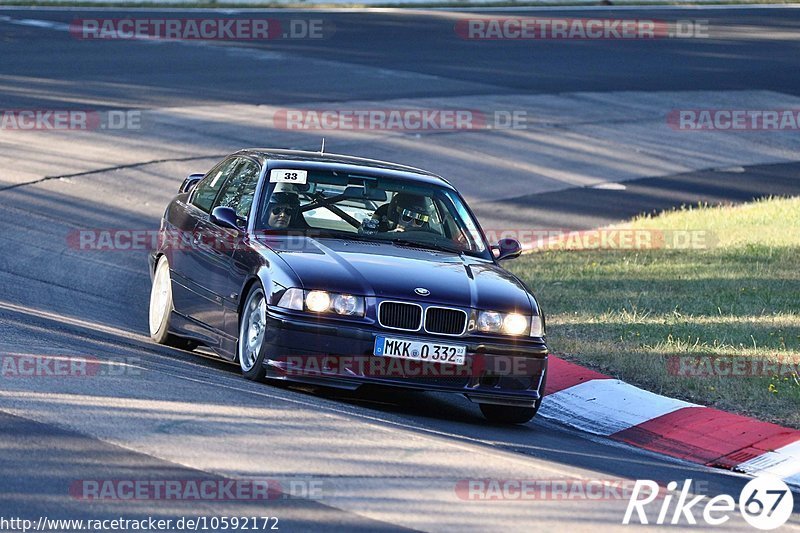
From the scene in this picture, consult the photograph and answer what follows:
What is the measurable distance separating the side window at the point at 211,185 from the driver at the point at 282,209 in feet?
3.29

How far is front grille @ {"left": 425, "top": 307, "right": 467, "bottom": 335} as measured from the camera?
8.40m

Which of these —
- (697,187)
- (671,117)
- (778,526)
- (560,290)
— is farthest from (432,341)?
(671,117)

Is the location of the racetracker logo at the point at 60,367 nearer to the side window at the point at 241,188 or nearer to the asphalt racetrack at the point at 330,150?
the asphalt racetrack at the point at 330,150

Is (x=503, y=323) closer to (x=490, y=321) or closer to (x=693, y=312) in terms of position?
(x=490, y=321)

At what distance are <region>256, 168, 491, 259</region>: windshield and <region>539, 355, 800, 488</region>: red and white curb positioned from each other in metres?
1.17

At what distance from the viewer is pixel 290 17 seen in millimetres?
32844

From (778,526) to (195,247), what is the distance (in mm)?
5005

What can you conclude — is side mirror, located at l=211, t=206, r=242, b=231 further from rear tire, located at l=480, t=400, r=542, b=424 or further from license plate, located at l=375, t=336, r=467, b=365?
rear tire, located at l=480, t=400, r=542, b=424

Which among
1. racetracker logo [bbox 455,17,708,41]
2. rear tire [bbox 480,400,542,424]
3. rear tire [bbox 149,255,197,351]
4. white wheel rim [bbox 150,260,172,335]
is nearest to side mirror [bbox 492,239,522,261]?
rear tire [bbox 480,400,542,424]

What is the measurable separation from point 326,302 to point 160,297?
108 inches

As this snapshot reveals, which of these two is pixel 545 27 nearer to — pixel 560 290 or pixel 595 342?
pixel 560 290

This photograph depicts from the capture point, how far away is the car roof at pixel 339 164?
32.5 ft

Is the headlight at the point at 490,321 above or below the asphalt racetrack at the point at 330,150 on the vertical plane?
above

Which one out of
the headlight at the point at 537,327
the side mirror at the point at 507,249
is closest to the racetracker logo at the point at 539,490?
the headlight at the point at 537,327
